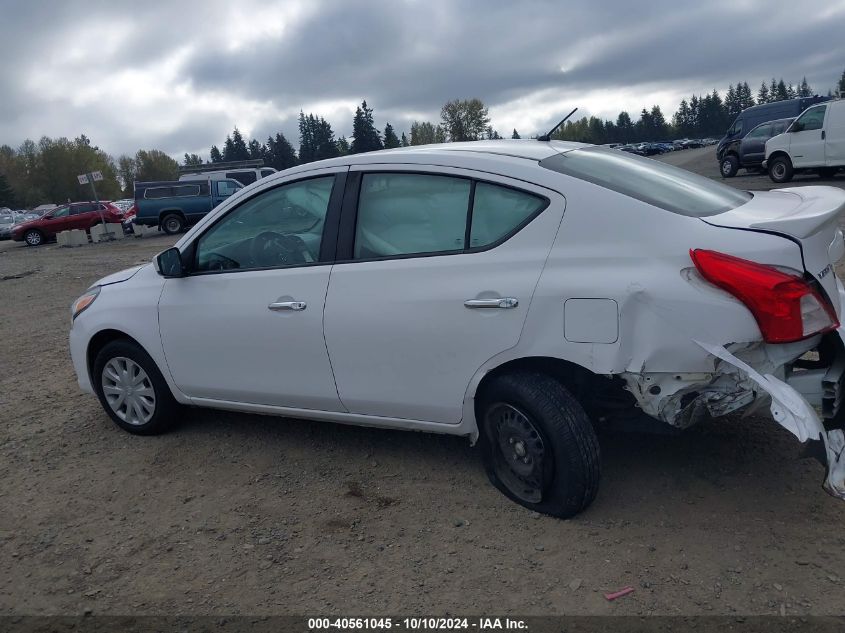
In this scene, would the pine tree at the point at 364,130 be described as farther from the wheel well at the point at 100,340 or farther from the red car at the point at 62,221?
the wheel well at the point at 100,340

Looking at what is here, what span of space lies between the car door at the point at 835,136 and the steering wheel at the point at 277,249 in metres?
18.5

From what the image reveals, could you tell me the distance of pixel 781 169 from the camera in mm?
20234

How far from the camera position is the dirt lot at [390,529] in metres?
2.97

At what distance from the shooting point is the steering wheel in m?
4.12

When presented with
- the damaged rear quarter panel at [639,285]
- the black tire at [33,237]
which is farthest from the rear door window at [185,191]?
the damaged rear quarter panel at [639,285]

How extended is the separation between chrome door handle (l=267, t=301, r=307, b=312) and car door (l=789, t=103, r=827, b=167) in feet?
62.0

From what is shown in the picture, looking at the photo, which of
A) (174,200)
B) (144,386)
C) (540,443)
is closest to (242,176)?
(174,200)

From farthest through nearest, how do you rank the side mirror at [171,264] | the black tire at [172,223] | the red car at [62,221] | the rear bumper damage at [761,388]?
the red car at [62,221]
the black tire at [172,223]
the side mirror at [171,264]
the rear bumper damage at [761,388]

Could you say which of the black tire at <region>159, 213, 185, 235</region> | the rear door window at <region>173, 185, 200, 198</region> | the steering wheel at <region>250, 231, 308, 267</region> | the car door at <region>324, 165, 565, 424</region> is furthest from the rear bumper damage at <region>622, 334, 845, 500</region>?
the black tire at <region>159, 213, 185, 235</region>

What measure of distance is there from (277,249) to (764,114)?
2621 cm

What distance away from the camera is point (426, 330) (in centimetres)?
356

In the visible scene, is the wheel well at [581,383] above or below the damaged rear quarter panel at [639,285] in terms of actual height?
below

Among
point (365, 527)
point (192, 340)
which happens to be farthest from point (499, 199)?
point (192, 340)

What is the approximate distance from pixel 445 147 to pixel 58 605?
286cm
